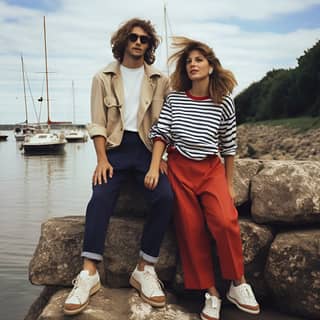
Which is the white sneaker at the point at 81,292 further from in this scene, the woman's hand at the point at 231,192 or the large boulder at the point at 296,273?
the large boulder at the point at 296,273

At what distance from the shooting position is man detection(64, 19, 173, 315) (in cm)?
393

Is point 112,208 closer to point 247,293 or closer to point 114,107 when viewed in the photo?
point 114,107

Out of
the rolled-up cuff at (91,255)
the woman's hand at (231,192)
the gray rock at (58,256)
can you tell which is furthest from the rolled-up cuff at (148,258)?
the woman's hand at (231,192)

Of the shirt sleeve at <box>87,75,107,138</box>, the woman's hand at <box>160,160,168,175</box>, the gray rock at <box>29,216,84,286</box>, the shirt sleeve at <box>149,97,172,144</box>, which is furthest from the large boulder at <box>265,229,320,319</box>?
the shirt sleeve at <box>87,75,107,138</box>

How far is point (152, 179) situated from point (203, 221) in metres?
0.52

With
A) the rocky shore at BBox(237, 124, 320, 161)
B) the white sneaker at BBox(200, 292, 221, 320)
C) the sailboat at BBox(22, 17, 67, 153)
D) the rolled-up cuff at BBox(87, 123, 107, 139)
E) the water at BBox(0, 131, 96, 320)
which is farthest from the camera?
the sailboat at BBox(22, 17, 67, 153)

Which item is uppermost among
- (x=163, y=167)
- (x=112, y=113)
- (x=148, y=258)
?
(x=112, y=113)

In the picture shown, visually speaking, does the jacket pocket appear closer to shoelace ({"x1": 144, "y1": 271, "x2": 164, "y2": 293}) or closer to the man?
the man

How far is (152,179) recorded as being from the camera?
400cm

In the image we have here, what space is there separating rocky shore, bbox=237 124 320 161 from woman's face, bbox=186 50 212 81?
18376mm

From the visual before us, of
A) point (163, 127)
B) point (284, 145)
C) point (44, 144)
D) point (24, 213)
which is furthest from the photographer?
point (44, 144)

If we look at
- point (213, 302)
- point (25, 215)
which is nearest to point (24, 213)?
point (25, 215)

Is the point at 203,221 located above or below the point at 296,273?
above

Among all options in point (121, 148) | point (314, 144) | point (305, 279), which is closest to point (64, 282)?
point (121, 148)
